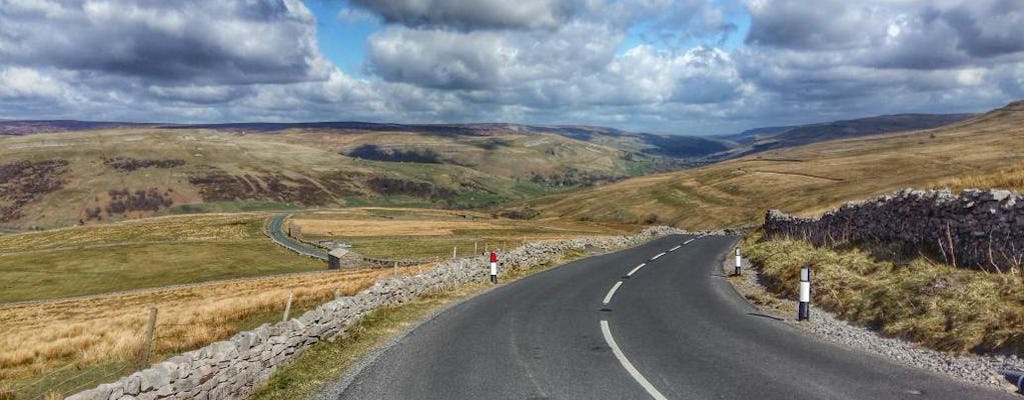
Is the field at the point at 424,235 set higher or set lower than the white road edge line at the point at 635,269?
lower

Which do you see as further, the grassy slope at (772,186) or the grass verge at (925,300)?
the grassy slope at (772,186)

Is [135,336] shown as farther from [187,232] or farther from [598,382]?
[187,232]

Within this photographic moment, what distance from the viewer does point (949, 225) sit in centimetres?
1653

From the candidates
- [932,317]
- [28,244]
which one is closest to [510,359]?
[932,317]

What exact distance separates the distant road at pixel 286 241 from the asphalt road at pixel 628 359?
206ft

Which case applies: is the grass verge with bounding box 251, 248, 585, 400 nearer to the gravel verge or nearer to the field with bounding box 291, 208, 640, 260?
the gravel verge

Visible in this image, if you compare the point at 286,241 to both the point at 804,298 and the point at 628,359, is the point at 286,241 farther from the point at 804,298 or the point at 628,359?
the point at 628,359

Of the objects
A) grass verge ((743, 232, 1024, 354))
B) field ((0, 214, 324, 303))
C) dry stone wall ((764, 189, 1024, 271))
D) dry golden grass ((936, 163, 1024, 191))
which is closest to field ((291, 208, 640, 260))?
field ((0, 214, 324, 303))

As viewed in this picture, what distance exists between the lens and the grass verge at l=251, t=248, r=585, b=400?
1084 centimetres

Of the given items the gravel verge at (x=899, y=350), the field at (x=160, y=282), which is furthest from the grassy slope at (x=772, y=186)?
the gravel verge at (x=899, y=350)

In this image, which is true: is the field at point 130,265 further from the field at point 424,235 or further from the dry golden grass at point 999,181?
the dry golden grass at point 999,181

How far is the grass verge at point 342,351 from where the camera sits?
10.8 metres

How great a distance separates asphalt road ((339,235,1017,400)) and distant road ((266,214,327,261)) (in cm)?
6274

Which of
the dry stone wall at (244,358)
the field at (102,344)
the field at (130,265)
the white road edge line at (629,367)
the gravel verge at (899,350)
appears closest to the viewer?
the dry stone wall at (244,358)
